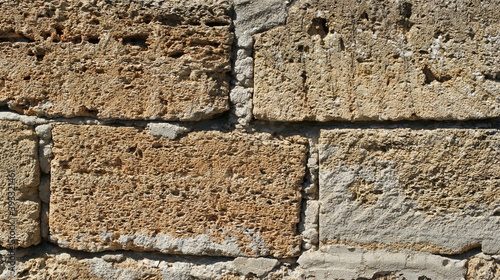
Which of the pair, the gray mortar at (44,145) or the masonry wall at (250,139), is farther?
the gray mortar at (44,145)

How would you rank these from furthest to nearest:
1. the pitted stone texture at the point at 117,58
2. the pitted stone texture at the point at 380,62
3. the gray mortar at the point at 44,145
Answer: the gray mortar at the point at 44,145 → the pitted stone texture at the point at 117,58 → the pitted stone texture at the point at 380,62

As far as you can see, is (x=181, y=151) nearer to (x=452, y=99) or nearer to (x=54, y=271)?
(x=54, y=271)

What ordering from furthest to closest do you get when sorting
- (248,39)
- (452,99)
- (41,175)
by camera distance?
1. (41,175)
2. (248,39)
3. (452,99)

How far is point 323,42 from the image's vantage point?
1.97 m

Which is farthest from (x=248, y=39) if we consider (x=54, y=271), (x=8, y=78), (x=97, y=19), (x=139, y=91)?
(x=54, y=271)

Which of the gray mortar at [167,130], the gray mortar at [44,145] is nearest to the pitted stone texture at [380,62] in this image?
the gray mortar at [167,130]

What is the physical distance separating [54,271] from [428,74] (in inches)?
65.9

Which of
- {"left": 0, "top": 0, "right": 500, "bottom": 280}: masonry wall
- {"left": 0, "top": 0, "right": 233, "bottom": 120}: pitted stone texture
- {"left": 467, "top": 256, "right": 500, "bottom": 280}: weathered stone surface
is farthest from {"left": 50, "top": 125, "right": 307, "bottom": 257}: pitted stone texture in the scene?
{"left": 467, "top": 256, "right": 500, "bottom": 280}: weathered stone surface

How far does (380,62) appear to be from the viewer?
6.31 feet

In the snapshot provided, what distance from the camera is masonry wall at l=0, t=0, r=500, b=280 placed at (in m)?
1.91

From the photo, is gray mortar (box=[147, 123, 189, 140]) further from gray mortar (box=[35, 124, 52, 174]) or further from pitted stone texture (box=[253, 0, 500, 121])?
gray mortar (box=[35, 124, 52, 174])

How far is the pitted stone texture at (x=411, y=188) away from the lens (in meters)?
1.91

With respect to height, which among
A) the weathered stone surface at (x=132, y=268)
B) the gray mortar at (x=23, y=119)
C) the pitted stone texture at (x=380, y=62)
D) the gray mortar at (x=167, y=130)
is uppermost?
the pitted stone texture at (x=380, y=62)

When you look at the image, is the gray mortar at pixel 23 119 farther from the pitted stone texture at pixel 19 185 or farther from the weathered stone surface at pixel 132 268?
the weathered stone surface at pixel 132 268
